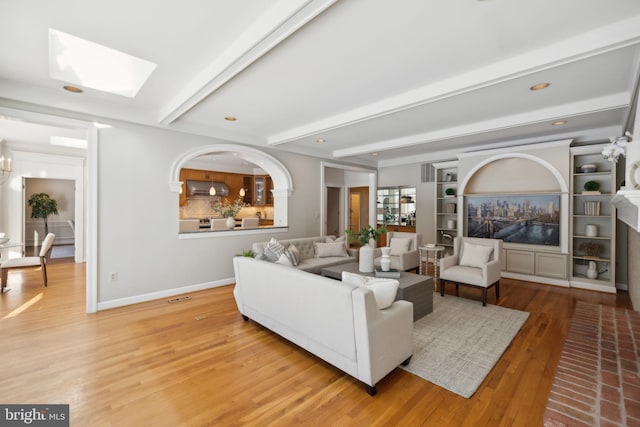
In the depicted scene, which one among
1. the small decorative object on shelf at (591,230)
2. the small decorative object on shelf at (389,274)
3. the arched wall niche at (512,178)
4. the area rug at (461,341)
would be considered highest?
the arched wall niche at (512,178)

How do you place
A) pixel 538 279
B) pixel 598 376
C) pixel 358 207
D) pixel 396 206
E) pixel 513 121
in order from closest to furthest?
pixel 598 376 < pixel 513 121 < pixel 538 279 < pixel 396 206 < pixel 358 207

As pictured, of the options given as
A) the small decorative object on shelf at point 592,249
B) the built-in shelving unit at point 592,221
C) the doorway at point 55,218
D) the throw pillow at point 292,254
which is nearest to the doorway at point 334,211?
the throw pillow at point 292,254

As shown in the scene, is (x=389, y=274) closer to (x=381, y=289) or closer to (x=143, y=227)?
(x=381, y=289)

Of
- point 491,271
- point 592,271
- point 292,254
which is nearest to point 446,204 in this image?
point 592,271

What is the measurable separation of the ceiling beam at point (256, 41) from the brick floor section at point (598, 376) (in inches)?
107

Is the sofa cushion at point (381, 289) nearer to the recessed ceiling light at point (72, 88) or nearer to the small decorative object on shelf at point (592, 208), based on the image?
the recessed ceiling light at point (72, 88)

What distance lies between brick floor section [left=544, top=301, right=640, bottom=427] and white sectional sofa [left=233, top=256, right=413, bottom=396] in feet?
3.26

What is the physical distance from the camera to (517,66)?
2.64 m

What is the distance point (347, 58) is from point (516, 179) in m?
5.02

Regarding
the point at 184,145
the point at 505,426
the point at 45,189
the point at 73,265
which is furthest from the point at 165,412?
the point at 45,189

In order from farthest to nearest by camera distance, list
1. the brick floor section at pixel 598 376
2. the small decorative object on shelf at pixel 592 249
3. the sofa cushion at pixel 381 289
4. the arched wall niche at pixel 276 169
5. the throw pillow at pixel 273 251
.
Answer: the arched wall niche at pixel 276 169 → the small decorative object on shelf at pixel 592 249 → the throw pillow at pixel 273 251 → the sofa cushion at pixel 381 289 → the brick floor section at pixel 598 376

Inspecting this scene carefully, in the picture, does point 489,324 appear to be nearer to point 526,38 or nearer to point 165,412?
point 526,38

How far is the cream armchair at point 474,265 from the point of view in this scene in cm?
409

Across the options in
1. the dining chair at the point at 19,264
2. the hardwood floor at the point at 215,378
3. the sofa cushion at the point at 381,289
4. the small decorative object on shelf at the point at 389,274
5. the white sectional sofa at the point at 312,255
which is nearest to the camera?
the hardwood floor at the point at 215,378
